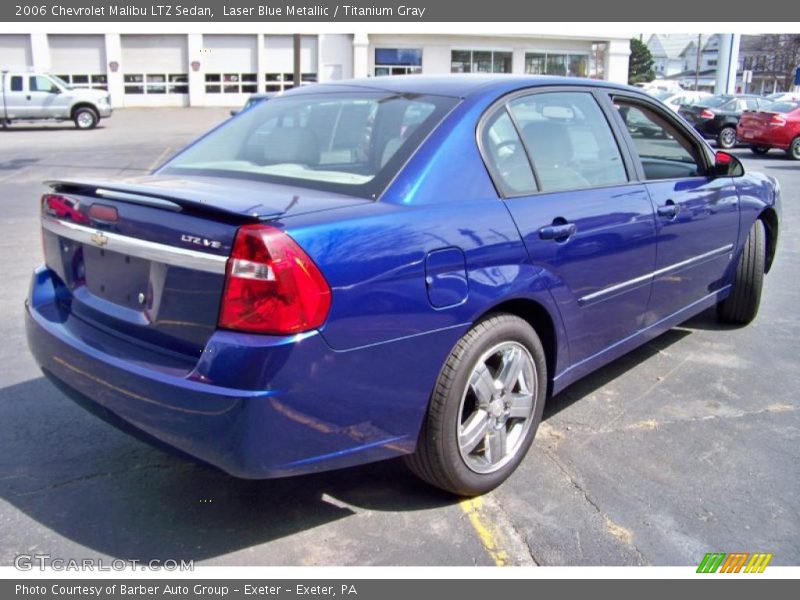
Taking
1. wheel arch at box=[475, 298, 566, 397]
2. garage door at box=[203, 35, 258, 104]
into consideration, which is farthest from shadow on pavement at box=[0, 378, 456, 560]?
garage door at box=[203, 35, 258, 104]

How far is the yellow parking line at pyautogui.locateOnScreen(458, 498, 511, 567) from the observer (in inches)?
109

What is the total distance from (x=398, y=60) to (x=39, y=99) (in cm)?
2074

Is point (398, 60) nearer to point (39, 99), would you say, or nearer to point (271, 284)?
point (39, 99)

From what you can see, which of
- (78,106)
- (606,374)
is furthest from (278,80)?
(606,374)

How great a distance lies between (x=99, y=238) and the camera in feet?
9.38

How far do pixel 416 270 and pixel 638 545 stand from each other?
1341 mm

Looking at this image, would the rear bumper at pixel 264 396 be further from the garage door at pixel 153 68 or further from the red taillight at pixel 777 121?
the garage door at pixel 153 68

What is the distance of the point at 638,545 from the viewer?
2850mm

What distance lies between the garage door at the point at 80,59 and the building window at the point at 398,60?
46.0ft

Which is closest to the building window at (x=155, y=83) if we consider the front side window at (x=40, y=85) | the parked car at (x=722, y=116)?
the front side window at (x=40, y=85)

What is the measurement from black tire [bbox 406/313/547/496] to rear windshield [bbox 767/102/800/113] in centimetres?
1962

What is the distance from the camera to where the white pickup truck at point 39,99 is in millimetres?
25312

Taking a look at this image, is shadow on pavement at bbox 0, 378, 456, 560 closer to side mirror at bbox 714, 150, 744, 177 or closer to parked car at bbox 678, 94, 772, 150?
side mirror at bbox 714, 150, 744, 177
